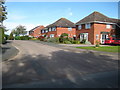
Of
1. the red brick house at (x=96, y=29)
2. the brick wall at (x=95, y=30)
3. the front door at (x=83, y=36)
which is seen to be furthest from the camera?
the front door at (x=83, y=36)

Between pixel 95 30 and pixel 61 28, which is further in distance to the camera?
pixel 61 28

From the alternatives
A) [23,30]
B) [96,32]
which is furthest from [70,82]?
[23,30]

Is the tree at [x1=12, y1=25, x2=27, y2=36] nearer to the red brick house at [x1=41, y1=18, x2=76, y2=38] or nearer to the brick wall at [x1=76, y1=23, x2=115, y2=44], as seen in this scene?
the red brick house at [x1=41, y1=18, x2=76, y2=38]

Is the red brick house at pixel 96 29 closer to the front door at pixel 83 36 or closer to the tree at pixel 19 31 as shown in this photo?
the front door at pixel 83 36

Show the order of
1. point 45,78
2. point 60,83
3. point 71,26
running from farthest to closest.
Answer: point 71,26
point 45,78
point 60,83

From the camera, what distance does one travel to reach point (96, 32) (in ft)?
107

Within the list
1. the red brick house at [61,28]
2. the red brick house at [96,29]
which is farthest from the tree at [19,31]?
the red brick house at [96,29]

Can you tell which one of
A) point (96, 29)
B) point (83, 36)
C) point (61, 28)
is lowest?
point (83, 36)

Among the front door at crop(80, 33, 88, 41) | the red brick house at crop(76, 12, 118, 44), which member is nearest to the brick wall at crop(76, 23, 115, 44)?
the red brick house at crop(76, 12, 118, 44)

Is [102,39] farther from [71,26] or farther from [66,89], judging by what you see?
[66,89]

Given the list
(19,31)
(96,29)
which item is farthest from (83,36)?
(19,31)

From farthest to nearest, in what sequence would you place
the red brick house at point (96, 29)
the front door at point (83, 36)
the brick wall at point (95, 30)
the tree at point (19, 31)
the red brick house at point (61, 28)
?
the tree at point (19, 31), the red brick house at point (61, 28), the front door at point (83, 36), the red brick house at point (96, 29), the brick wall at point (95, 30)

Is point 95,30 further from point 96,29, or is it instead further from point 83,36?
point 83,36

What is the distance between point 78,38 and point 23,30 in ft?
182
